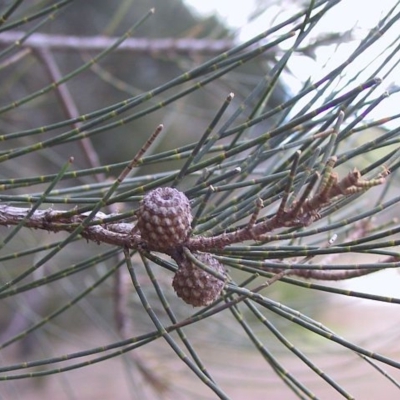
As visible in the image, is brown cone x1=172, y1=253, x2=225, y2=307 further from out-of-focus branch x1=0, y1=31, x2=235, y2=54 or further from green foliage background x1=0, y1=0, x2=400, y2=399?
out-of-focus branch x1=0, y1=31, x2=235, y2=54

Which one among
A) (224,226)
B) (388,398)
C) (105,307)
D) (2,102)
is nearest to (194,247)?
(224,226)

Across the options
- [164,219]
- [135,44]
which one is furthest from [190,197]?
[135,44]

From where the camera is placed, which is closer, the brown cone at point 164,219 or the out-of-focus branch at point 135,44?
the brown cone at point 164,219

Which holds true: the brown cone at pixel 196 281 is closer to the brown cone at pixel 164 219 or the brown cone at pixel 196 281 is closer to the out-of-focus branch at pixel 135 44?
the brown cone at pixel 164 219

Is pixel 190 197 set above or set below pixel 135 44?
below

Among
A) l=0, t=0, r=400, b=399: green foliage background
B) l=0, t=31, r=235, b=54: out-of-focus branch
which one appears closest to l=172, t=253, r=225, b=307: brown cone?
l=0, t=0, r=400, b=399: green foliage background

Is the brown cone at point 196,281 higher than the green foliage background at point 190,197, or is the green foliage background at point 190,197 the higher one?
the green foliage background at point 190,197

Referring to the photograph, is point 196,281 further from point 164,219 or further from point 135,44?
point 135,44

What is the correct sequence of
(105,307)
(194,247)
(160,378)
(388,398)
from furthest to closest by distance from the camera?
(388,398) < (105,307) < (160,378) < (194,247)

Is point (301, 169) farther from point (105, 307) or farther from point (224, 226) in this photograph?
point (105, 307)

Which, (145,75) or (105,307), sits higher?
(145,75)

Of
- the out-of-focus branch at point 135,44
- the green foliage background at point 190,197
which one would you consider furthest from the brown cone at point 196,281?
the out-of-focus branch at point 135,44
